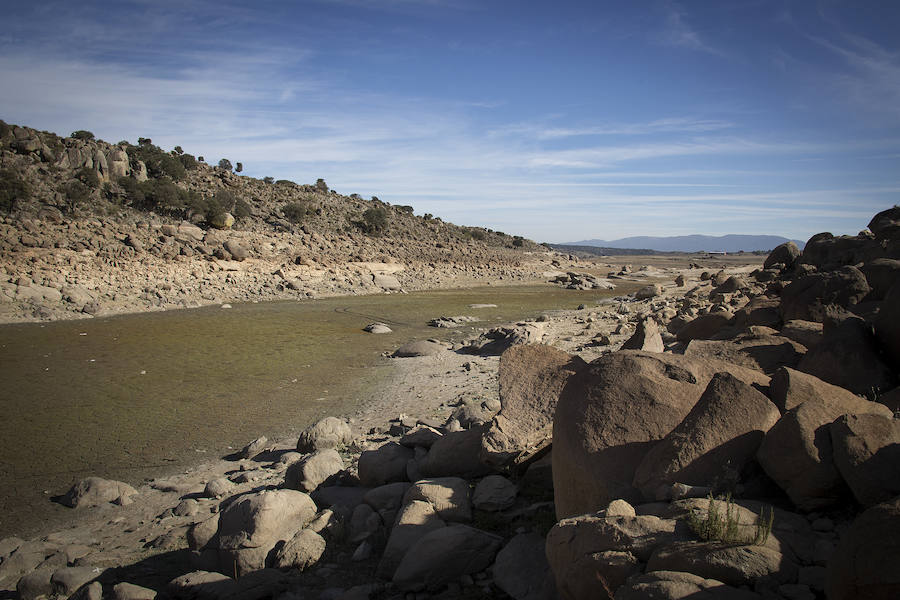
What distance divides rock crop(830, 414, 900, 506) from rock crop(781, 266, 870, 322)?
5270 mm

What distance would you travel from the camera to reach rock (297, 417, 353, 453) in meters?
8.20

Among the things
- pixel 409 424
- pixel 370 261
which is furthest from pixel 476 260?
pixel 409 424

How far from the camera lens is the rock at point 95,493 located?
268 inches

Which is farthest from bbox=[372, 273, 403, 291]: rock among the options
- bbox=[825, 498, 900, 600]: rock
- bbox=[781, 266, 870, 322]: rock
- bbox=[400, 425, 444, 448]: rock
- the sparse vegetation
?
bbox=[825, 498, 900, 600]: rock

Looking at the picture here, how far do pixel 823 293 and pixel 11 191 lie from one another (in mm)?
36487

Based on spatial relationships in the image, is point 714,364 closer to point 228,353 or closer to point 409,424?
point 409,424

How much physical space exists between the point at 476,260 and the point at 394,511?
41.8 m

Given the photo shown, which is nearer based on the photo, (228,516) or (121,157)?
(228,516)

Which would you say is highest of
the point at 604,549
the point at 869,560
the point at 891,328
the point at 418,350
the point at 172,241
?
the point at 172,241

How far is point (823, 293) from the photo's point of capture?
26.7 ft

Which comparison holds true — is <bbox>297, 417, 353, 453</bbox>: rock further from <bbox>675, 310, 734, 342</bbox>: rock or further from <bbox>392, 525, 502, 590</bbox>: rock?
<bbox>675, 310, 734, 342</bbox>: rock

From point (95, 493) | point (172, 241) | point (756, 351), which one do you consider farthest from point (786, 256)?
point (172, 241)

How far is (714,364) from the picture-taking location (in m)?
5.11

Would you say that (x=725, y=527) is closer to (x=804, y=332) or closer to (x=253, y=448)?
(x=804, y=332)
